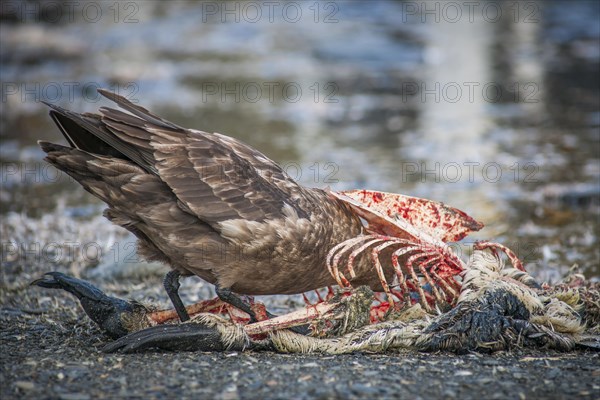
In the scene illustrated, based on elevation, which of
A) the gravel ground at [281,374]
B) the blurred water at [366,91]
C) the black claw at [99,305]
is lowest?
the gravel ground at [281,374]

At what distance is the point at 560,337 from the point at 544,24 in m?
21.4

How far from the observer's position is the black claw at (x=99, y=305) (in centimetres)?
539

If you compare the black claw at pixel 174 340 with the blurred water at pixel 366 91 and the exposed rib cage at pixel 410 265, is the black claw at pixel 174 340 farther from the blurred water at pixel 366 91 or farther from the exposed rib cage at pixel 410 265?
the blurred water at pixel 366 91

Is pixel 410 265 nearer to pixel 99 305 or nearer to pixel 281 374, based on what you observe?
pixel 281 374

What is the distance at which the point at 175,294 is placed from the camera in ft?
18.3

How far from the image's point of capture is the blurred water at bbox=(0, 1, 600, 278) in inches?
417

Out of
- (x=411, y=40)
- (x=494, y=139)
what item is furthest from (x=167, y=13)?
(x=494, y=139)

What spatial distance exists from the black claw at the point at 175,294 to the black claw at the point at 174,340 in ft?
1.18

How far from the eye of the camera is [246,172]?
18.0 feet

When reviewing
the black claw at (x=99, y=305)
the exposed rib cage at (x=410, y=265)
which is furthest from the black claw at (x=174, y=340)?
the exposed rib cage at (x=410, y=265)

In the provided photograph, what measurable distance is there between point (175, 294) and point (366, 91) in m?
12.4

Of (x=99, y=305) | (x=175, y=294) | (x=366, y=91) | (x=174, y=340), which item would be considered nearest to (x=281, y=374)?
(x=174, y=340)

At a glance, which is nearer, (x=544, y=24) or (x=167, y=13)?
(x=544, y=24)

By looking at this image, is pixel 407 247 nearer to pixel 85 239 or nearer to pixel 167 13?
pixel 85 239
